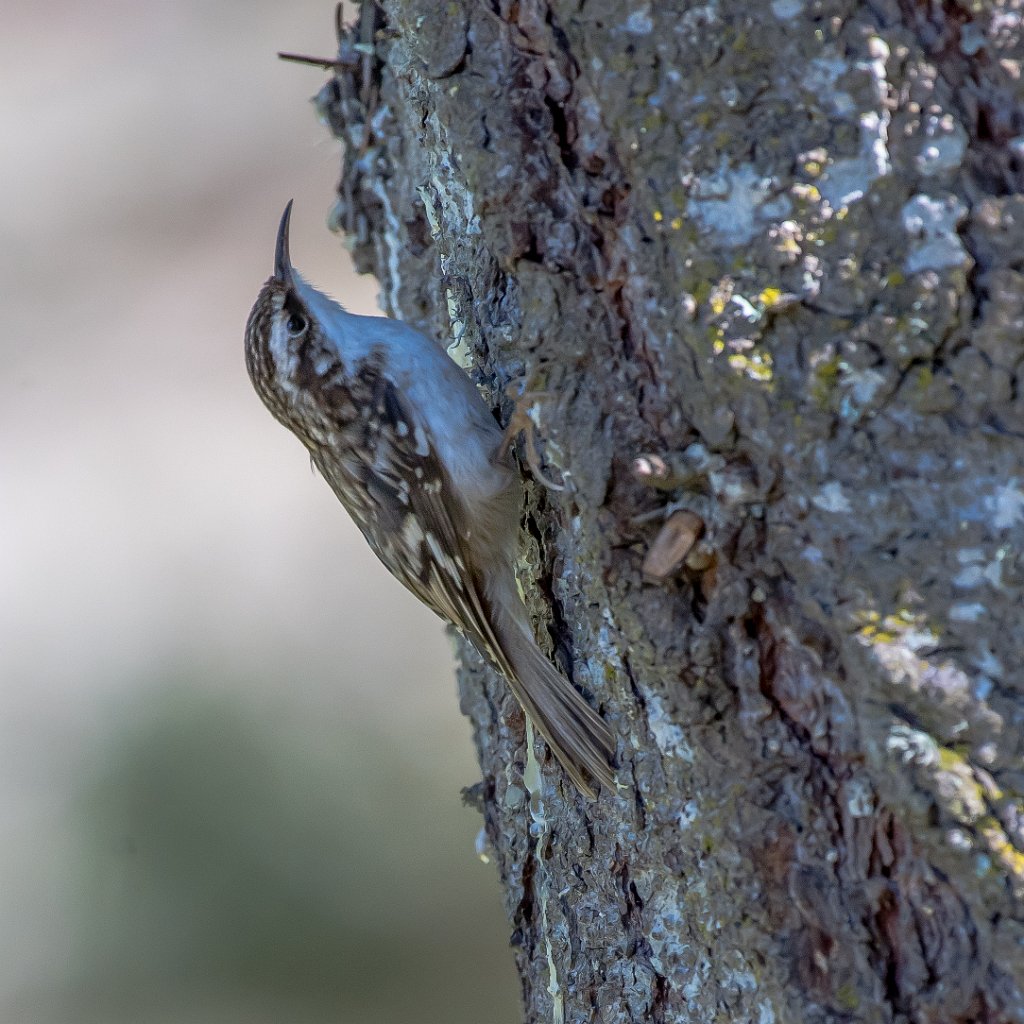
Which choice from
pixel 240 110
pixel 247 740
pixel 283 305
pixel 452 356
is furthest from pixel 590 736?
pixel 240 110

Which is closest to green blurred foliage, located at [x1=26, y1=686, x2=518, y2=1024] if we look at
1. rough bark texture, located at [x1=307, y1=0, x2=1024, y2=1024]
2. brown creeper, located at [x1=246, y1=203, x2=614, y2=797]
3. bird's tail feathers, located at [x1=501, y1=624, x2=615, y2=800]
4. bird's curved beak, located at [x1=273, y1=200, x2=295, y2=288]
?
brown creeper, located at [x1=246, y1=203, x2=614, y2=797]

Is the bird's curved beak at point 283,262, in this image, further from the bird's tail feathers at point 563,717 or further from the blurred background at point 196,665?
the blurred background at point 196,665

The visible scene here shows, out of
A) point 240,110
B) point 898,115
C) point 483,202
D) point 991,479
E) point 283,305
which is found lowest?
point 991,479

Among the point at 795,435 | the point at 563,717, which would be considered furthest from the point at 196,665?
the point at 795,435

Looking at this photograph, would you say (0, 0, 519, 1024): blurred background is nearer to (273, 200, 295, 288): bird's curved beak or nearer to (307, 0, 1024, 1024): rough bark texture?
(273, 200, 295, 288): bird's curved beak

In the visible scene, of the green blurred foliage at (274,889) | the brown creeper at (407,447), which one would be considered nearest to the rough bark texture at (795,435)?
the brown creeper at (407,447)

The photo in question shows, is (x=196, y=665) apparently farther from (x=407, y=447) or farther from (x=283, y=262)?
(x=407, y=447)

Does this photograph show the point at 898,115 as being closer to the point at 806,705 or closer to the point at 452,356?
the point at 806,705

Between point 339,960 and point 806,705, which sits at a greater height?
point 339,960
